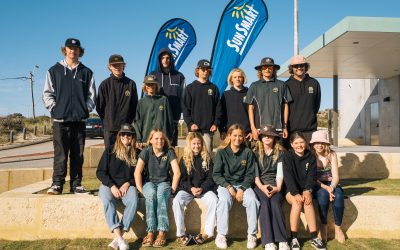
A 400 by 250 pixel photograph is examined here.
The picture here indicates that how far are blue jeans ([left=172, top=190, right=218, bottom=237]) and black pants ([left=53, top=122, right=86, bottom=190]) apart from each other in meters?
1.58

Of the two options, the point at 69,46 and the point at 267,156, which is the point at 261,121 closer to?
the point at 267,156

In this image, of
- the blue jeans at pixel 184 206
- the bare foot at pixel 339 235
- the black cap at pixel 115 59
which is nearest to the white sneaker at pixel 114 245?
the blue jeans at pixel 184 206

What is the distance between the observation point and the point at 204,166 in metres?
4.33

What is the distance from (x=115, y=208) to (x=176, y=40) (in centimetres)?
770

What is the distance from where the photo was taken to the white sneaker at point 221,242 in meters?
3.77

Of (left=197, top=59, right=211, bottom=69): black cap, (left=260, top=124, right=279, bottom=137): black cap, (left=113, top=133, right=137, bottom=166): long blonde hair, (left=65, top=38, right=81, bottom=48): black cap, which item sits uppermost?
(left=65, top=38, right=81, bottom=48): black cap

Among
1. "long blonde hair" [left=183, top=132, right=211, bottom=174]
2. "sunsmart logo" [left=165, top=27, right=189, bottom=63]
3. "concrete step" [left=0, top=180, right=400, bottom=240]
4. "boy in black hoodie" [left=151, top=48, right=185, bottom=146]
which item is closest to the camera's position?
"concrete step" [left=0, top=180, right=400, bottom=240]

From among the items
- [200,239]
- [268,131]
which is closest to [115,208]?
[200,239]

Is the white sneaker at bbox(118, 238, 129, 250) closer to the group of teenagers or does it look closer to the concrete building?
the group of teenagers

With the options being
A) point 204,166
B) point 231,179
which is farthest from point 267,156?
point 204,166

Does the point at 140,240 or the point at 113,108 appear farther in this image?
the point at 113,108

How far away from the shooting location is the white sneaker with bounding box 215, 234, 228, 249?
12.4 feet

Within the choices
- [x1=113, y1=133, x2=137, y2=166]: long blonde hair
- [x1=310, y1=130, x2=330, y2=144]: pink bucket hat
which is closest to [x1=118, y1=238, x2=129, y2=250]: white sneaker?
[x1=113, y1=133, x2=137, y2=166]: long blonde hair

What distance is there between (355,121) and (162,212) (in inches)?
828
